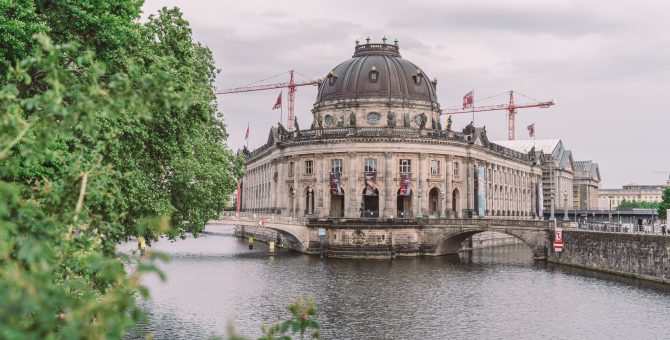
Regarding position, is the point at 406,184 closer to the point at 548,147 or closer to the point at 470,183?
the point at 470,183

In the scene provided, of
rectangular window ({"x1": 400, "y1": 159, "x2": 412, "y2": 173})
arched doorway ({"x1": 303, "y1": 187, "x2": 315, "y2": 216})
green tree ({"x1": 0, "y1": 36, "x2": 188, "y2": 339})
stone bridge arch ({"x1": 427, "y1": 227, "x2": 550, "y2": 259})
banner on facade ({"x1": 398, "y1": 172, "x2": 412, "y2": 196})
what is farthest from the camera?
arched doorway ({"x1": 303, "y1": 187, "x2": 315, "y2": 216})

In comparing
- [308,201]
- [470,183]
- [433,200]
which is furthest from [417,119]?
[308,201]

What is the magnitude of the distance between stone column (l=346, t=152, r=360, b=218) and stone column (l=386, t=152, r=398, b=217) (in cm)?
398

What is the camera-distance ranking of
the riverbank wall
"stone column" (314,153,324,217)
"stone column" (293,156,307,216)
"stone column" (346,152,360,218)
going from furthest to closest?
"stone column" (293,156,307,216), "stone column" (314,153,324,217), "stone column" (346,152,360,218), the riverbank wall

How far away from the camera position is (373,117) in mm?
93125

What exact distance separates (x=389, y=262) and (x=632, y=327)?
119 ft

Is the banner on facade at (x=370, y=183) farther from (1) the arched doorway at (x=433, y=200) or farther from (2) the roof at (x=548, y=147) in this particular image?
(2) the roof at (x=548, y=147)

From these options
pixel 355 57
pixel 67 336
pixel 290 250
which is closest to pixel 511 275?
pixel 290 250

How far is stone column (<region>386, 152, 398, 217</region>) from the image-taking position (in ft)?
280

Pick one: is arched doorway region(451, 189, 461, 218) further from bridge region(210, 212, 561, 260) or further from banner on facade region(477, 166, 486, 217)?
bridge region(210, 212, 561, 260)

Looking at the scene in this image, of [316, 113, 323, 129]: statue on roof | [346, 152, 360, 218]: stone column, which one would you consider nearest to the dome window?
[316, 113, 323, 129]: statue on roof

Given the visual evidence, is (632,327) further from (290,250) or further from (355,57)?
(355,57)

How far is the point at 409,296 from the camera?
46500 mm

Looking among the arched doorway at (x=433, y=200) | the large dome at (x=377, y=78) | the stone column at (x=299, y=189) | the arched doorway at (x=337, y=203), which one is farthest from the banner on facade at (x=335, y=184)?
the arched doorway at (x=433, y=200)
